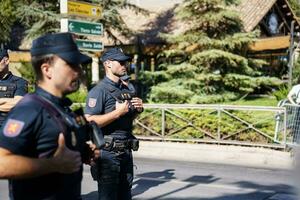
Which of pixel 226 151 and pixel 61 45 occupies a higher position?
pixel 61 45

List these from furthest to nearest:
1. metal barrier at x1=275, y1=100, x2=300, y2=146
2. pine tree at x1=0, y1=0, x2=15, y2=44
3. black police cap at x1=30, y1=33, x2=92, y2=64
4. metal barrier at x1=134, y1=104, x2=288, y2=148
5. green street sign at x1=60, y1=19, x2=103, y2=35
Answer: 1. pine tree at x1=0, y1=0, x2=15, y2=44
2. metal barrier at x1=134, y1=104, x2=288, y2=148
3. metal barrier at x1=275, y1=100, x2=300, y2=146
4. green street sign at x1=60, y1=19, x2=103, y2=35
5. black police cap at x1=30, y1=33, x2=92, y2=64

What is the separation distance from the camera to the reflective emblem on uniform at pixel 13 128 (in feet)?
7.55

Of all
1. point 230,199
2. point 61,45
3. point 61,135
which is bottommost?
point 230,199

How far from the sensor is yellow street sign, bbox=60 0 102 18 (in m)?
9.14

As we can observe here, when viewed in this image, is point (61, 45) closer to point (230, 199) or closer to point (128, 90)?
point (128, 90)

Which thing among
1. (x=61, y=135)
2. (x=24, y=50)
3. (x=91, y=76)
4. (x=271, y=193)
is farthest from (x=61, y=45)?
(x=24, y=50)

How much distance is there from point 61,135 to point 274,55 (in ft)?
76.7

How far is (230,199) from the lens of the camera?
6.77 metres

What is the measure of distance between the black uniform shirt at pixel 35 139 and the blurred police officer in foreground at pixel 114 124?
181 centimetres

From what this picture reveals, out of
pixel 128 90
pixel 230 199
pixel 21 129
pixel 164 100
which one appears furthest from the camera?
pixel 164 100

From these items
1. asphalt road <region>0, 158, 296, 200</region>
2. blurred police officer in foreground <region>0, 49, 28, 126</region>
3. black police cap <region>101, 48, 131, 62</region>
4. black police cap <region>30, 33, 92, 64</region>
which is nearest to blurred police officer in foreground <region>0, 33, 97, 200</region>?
black police cap <region>30, 33, 92, 64</region>

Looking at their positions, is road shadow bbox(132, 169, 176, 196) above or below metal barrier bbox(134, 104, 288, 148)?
below

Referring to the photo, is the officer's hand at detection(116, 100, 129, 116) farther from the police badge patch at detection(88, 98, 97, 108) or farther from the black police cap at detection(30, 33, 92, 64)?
the black police cap at detection(30, 33, 92, 64)

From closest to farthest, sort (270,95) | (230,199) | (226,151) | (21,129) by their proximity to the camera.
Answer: (21,129) < (230,199) < (226,151) < (270,95)
